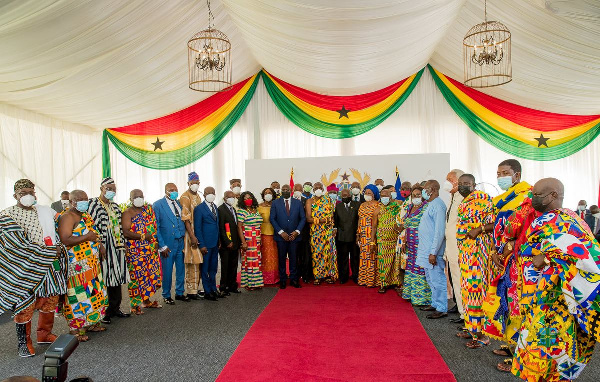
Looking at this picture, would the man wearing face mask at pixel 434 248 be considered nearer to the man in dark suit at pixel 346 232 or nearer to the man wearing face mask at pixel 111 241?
the man in dark suit at pixel 346 232

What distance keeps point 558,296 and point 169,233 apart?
457 centimetres

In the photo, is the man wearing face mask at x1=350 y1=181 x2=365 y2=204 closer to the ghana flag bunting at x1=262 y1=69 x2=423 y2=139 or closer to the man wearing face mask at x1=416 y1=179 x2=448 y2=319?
the man wearing face mask at x1=416 y1=179 x2=448 y2=319

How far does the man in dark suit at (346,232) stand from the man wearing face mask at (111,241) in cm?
315

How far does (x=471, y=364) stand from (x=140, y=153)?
8.39 meters

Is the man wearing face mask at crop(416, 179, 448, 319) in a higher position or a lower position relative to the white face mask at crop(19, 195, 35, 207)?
lower

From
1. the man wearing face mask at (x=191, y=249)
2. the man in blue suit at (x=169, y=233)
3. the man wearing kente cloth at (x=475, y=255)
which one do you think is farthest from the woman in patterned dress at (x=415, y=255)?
the man in blue suit at (x=169, y=233)

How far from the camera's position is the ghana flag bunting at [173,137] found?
9867 millimetres

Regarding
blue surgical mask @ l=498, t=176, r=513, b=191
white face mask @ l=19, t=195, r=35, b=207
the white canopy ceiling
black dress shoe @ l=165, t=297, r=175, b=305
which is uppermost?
the white canopy ceiling

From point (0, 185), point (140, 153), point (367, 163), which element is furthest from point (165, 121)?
point (367, 163)

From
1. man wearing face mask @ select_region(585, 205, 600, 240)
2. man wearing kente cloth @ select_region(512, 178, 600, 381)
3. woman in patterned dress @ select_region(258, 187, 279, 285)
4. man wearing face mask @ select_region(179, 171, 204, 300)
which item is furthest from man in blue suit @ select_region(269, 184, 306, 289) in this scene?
man wearing face mask @ select_region(585, 205, 600, 240)

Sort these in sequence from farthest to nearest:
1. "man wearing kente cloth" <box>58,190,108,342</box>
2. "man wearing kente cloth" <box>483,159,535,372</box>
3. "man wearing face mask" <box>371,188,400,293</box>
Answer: "man wearing face mask" <box>371,188,400,293</box>
"man wearing kente cloth" <box>58,190,108,342</box>
"man wearing kente cloth" <box>483,159,535,372</box>

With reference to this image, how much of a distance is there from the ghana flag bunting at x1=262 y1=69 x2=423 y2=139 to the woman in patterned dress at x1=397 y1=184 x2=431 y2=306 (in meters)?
4.46

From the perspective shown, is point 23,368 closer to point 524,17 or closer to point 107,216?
point 107,216

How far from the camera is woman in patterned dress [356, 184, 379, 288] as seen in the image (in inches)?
254
